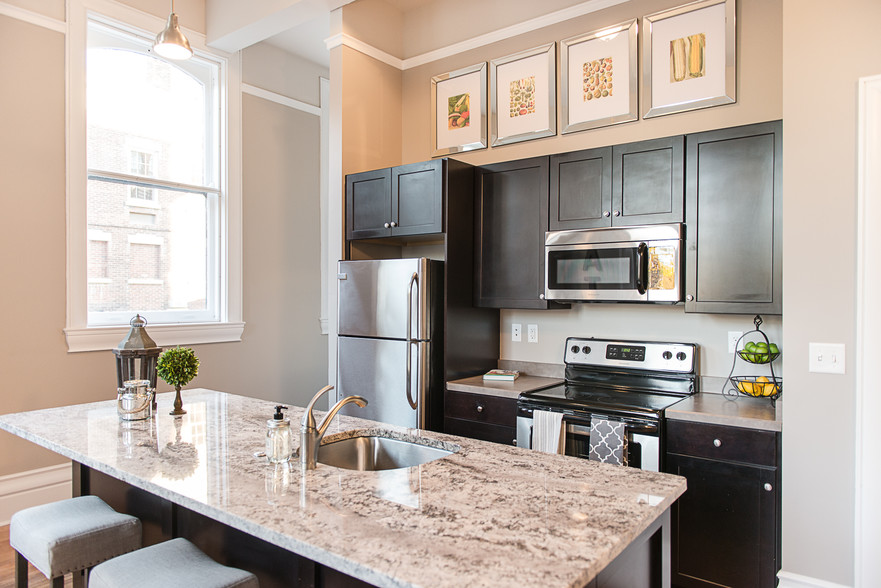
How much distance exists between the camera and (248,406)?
2479mm

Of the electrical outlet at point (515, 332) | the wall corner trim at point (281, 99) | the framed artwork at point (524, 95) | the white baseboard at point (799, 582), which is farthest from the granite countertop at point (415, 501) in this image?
the wall corner trim at point (281, 99)

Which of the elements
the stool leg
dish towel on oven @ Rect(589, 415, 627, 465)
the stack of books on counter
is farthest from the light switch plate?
the stool leg

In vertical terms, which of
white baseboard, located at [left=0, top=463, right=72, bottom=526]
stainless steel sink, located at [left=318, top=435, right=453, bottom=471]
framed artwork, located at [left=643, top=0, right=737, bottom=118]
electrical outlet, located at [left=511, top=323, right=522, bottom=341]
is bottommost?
white baseboard, located at [left=0, top=463, right=72, bottom=526]

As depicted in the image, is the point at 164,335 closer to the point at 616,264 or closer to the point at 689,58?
the point at 616,264

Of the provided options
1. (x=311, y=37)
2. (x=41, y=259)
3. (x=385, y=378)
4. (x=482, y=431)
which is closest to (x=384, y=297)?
(x=385, y=378)

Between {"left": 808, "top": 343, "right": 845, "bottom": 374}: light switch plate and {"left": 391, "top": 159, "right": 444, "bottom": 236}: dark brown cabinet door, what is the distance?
6.27 ft

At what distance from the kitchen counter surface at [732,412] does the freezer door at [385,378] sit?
1348 mm

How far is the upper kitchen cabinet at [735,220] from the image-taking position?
2.56 m

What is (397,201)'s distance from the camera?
3551 millimetres

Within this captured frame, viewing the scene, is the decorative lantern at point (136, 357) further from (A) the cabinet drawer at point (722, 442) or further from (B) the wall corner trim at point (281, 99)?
(B) the wall corner trim at point (281, 99)

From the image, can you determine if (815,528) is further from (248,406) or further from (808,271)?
(248,406)

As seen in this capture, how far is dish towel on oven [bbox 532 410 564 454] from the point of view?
2.76 m

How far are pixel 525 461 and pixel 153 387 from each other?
1577mm

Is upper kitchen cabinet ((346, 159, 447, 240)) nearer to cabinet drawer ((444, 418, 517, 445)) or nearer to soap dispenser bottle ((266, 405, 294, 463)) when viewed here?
cabinet drawer ((444, 418, 517, 445))
